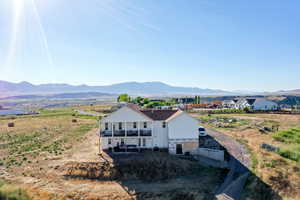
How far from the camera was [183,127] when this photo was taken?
28031 mm

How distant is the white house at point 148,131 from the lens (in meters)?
28.1

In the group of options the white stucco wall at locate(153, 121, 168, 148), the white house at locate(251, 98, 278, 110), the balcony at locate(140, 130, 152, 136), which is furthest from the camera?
the white house at locate(251, 98, 278, 110)

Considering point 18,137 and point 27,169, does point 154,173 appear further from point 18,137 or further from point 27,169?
point 18,137

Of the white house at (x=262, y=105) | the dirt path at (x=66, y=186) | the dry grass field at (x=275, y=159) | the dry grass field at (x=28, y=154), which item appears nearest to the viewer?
the dirt path at (x=66, y=186)

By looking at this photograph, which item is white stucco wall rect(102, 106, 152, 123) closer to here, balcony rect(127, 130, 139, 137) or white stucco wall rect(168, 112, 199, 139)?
balcony rect(127, 130, 139, 137)

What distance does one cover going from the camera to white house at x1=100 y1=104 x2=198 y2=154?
28062 millimetres

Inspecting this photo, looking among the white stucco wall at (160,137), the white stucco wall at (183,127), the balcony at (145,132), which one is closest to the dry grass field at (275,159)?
the white stucco wall at (183,127)

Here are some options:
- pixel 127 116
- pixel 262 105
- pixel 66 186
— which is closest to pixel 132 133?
pixel 127 116

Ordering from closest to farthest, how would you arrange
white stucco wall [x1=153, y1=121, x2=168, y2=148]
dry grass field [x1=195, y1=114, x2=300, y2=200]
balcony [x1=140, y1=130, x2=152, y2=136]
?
dry grass field [x1=195, y1=114, x2=300, y2=200], balcony [x1=140, y1=130, x2=152, y2=136], white stucco wall [x1=153, y1=121, x2=168, y2=148]

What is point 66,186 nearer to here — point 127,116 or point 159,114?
point 127,116

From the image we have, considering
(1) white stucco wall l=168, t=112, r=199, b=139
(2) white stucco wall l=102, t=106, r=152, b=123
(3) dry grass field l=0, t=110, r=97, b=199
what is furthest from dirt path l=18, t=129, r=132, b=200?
(1) white stucco wall l=168, t=112, r=199, b=139

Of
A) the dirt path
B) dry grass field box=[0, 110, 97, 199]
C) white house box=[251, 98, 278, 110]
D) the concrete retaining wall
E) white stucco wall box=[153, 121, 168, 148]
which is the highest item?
white house box=[251, 98, 278, 110]

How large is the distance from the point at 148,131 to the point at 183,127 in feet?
16.2

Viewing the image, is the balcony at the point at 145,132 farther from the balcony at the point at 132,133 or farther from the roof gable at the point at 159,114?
the roof gable at the point at 159,114
